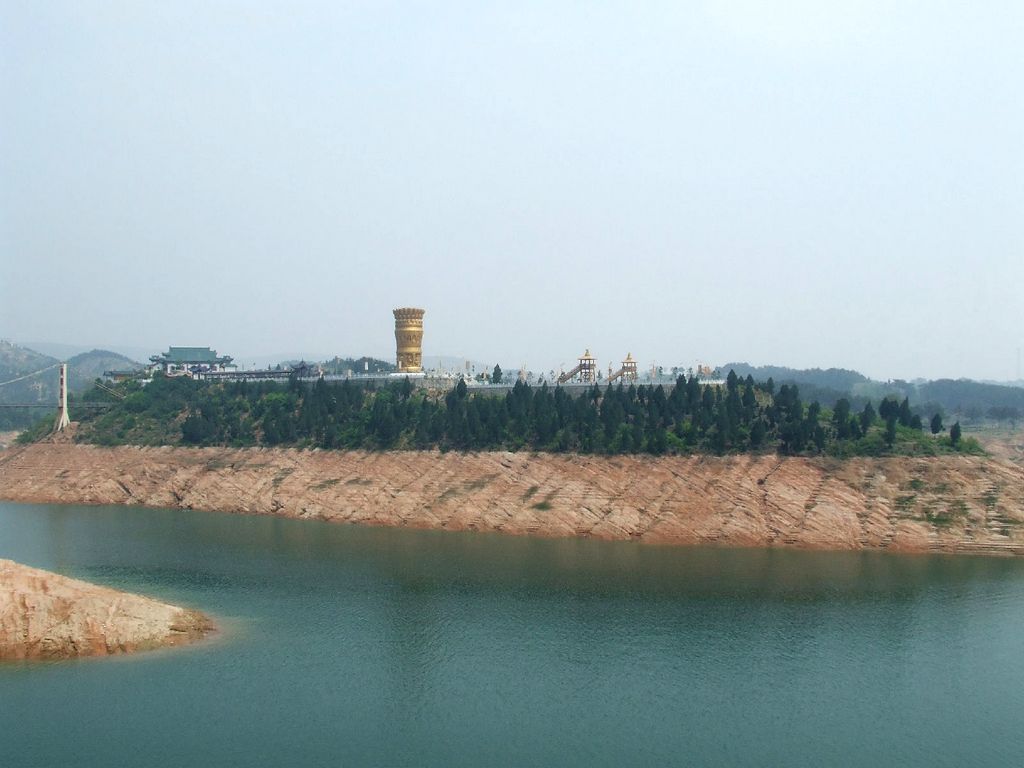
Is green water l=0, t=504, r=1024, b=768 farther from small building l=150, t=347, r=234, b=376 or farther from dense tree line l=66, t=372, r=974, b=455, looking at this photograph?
small building l=150, t=347, r=234, b=376

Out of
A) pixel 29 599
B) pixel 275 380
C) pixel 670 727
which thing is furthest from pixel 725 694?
pixel 275 380

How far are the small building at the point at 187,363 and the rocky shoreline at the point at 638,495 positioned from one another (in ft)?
125

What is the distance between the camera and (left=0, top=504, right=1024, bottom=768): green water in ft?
102

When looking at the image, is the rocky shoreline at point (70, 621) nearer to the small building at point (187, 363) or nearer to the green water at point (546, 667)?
the green water at point (546, 667)

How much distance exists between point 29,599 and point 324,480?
1581 inches

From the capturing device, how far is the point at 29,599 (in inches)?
1538

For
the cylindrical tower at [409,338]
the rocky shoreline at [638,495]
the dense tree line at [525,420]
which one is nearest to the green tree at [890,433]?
the dense tree line at [525,420]

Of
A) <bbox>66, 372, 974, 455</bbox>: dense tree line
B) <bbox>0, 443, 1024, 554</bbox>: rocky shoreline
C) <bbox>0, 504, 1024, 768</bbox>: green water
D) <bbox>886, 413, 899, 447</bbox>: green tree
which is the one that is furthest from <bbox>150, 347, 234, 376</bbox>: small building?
<bbox>886, 413, 899, 447</bbox>: green tree

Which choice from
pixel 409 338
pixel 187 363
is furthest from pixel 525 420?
pixel 187 363

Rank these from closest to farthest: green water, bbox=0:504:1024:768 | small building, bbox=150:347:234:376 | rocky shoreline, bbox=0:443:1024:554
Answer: green water, bbox=0:504:1024:768 → rocky shoreline, bbox=0:443:1024:554 → small building, bbox=150:347:234:376

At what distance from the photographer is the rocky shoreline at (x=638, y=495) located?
62.8 m

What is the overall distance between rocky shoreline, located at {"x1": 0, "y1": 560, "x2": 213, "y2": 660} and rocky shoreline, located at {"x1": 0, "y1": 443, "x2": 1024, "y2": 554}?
31.0m

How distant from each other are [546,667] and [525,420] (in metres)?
42.1

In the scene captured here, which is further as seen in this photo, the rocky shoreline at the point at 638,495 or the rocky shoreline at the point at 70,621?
the rocky shoreline at the point at 638,495
